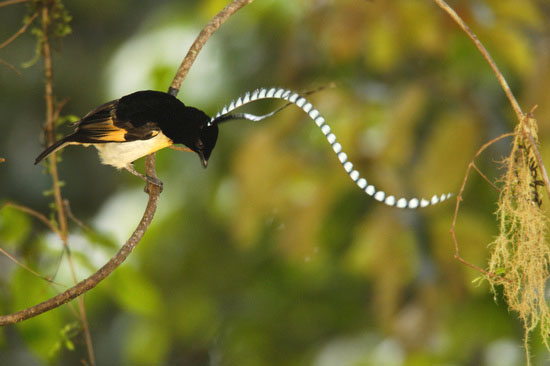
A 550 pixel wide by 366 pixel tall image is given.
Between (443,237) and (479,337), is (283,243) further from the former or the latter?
(479,337)

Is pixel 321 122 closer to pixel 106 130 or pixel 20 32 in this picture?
pixel 106 130

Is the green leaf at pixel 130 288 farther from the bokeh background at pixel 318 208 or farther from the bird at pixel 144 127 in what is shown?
the bird at pixel 144 127

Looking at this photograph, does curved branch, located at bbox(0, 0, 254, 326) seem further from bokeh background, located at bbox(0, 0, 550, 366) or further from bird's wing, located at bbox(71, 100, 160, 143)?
bokeh background, located at bbox(0, 0, 550, 366)

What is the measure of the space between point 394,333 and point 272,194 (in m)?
0.63

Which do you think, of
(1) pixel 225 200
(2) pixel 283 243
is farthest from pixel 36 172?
(2) pixel 283 243

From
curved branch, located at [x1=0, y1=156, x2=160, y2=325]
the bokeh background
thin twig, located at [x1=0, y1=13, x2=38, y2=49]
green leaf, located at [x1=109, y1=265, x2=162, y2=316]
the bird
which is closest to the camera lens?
curved branch, located at [x1=0, y1=156, x2=160, y2=325]

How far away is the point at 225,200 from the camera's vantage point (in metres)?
2.93

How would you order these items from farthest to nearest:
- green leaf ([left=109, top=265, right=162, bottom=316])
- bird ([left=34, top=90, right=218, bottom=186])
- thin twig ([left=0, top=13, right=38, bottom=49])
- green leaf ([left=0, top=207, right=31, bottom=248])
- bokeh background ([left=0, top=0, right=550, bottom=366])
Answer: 1. bokeh background ([left=0, top=0, right=550, bottom=366])
2. green leaf ([left=109, top=265, right=162, bottom=316])
3. green leaf ([left=0, top=207, right=31, bottom=248])
4. thin twig ([left=0, top=13, right=38, bottom=49])
5. bird ([left=34, top=90, right=218, bottom=186])

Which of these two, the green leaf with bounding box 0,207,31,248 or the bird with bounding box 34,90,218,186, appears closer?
the bird with bounding box 34,90,218,186

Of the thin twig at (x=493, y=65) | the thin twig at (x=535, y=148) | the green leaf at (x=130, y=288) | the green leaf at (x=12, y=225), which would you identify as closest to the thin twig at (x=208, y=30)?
the thin twig at (x=493, y=65)

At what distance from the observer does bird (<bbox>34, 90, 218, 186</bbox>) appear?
2.78 feet

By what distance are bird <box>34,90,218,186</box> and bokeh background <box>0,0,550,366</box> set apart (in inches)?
14.4

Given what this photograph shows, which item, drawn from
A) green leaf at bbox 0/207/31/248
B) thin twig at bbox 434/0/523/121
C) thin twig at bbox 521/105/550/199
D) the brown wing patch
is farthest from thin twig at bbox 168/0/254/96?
green leaf at bbox 0/207/31/248

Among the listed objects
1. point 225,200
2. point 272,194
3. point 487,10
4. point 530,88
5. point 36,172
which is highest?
point 36,172
